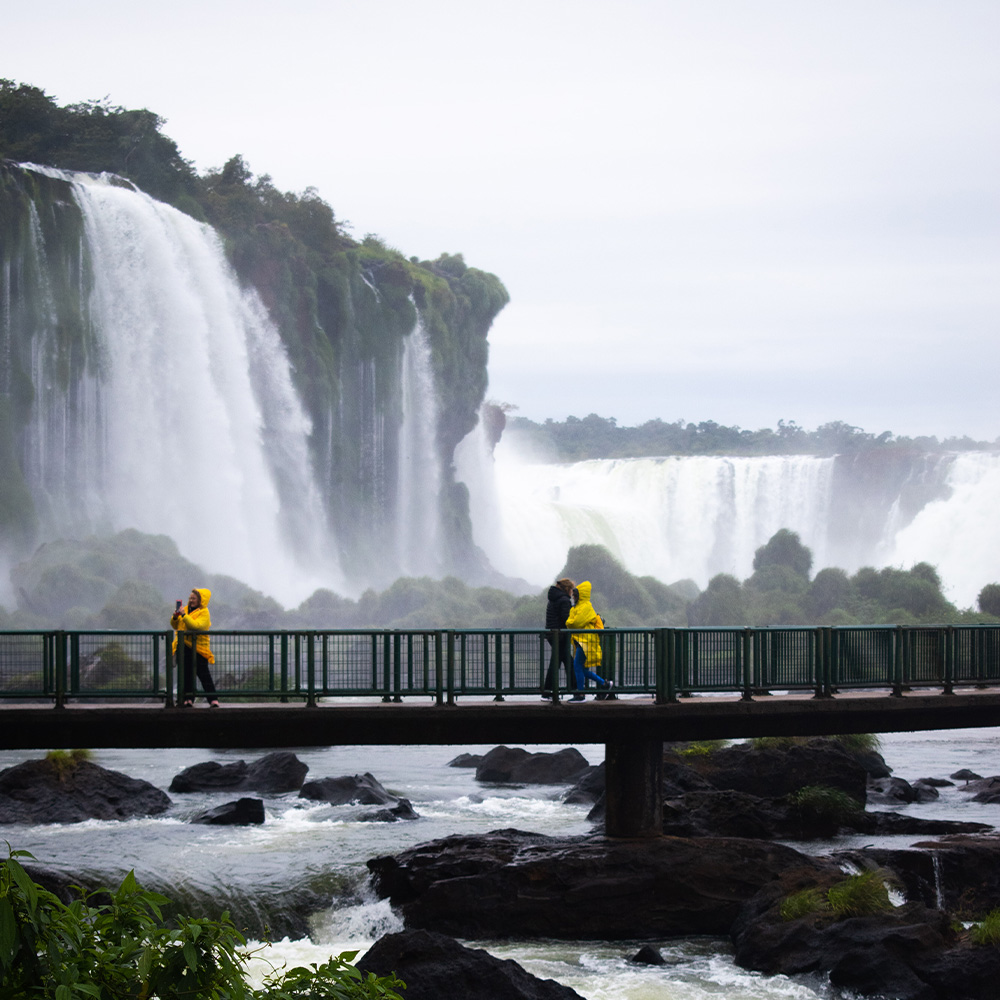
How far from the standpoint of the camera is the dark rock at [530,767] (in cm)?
2766

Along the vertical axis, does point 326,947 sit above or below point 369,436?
below

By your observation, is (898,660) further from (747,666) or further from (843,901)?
(843,901)

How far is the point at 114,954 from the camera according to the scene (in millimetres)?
4246

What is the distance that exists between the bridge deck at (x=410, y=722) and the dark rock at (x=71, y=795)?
240 inches

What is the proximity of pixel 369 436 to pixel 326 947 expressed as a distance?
211 ft

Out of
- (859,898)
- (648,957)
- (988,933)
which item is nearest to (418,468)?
(648,957)

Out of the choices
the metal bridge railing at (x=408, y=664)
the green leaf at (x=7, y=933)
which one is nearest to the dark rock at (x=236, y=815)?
the metal bridge railing at (x=408, y=664)

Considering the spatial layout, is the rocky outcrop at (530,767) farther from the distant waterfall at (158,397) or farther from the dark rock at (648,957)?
the distant waterfall at (158,397)

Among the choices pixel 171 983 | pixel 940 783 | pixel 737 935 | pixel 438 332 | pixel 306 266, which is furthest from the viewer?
pixel 438 332

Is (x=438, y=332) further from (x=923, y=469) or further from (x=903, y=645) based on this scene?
(x=903, y=645)

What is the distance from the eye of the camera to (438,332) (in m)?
84.1

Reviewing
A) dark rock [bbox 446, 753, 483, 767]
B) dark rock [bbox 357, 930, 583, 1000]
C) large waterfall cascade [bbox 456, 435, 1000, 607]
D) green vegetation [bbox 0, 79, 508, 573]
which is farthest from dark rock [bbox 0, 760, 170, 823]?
large waterfall cascade [bbox 456, 435, 1000, 607]

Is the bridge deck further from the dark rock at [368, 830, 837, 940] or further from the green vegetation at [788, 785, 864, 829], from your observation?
the green vegetation at [788, 785, 864, 829]

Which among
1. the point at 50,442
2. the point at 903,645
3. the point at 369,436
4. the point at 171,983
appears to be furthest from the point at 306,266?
the point at 171,983
